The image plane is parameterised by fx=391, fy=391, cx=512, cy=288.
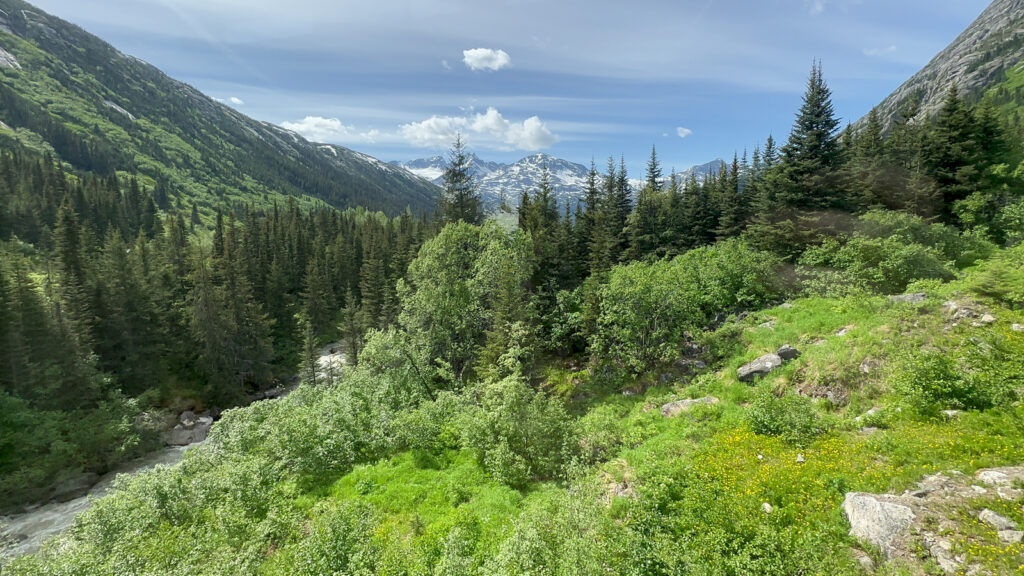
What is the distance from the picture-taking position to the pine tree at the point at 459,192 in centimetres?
5875

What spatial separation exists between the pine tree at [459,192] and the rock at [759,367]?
44.5 m

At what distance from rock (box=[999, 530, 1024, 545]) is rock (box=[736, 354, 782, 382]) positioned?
1253cm

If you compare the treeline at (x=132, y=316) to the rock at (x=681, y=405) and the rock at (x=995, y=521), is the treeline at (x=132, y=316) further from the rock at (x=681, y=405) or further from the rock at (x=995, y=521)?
the rock at (x=995, y=521)

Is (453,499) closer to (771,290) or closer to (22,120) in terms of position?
(771,290)

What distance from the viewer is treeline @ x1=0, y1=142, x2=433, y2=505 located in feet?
111

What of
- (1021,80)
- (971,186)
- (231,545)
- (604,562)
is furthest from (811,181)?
(1021,80)

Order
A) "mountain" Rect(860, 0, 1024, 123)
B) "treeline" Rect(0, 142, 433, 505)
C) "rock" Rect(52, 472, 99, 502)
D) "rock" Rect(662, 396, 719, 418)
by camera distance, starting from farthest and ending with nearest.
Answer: "mountain" Rect(860, 0, 1024, 123) < "treeline" Rect(0, 142, 433, 505) < "rock" Rect(52, 472, 99, 502) < "rock" Rect(662, 396, 719, 418)

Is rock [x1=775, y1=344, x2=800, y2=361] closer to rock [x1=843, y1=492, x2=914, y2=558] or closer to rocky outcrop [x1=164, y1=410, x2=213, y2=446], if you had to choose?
rock [x1=843, y1=492, x2=914, y2=558]

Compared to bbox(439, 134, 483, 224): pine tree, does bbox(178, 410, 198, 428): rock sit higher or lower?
lower

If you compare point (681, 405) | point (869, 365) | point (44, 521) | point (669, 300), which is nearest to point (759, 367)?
point (681, 405)

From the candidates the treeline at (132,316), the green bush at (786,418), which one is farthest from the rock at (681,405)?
the treeline at (132,316)

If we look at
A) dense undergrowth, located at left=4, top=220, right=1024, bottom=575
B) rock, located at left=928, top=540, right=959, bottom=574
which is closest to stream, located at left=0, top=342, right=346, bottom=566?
dense undergrowth, located at left=4, top=220, right=1024, bottom=575

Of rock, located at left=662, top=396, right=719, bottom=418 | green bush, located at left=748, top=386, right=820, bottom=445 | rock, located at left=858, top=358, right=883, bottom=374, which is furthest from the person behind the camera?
rock, located at left=662, top=396, right=719, bottom=418

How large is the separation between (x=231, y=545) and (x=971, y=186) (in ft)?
169
